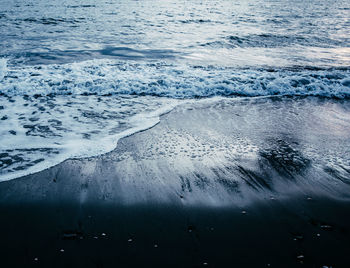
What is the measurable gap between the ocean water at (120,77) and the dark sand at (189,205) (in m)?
0.55

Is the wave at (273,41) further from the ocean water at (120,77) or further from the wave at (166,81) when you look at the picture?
the wave at (166,81)

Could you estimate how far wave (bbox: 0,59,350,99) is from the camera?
5711mm

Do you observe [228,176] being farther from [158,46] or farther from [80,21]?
[80,21]

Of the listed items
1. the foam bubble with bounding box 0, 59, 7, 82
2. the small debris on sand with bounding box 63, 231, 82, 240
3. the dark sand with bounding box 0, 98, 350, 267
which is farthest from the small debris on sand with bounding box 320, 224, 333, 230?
the foam bubble with bounding box 0, 59, 7, 82

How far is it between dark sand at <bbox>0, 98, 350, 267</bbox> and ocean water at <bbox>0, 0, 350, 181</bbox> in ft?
1.81

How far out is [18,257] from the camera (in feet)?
5.90

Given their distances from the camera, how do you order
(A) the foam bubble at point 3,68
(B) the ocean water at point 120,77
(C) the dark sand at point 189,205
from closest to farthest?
(C) the dark sand at point 189,205
(B) the ocean water at point 120,77
(A) the foam bubble at point 3,68

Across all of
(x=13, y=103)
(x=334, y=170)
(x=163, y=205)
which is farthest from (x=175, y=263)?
(x=13, y=103)

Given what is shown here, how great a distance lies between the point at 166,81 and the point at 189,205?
4376mm

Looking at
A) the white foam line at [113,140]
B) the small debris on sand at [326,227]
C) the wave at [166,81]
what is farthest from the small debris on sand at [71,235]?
the wave at [166,81]

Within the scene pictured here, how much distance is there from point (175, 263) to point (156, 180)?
1004 mm

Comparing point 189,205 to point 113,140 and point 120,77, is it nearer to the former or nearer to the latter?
point 113,140


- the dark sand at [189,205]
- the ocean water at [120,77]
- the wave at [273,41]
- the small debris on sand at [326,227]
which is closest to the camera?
the dark sand at [189,205]

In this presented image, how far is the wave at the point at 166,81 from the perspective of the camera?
18.7 feet
